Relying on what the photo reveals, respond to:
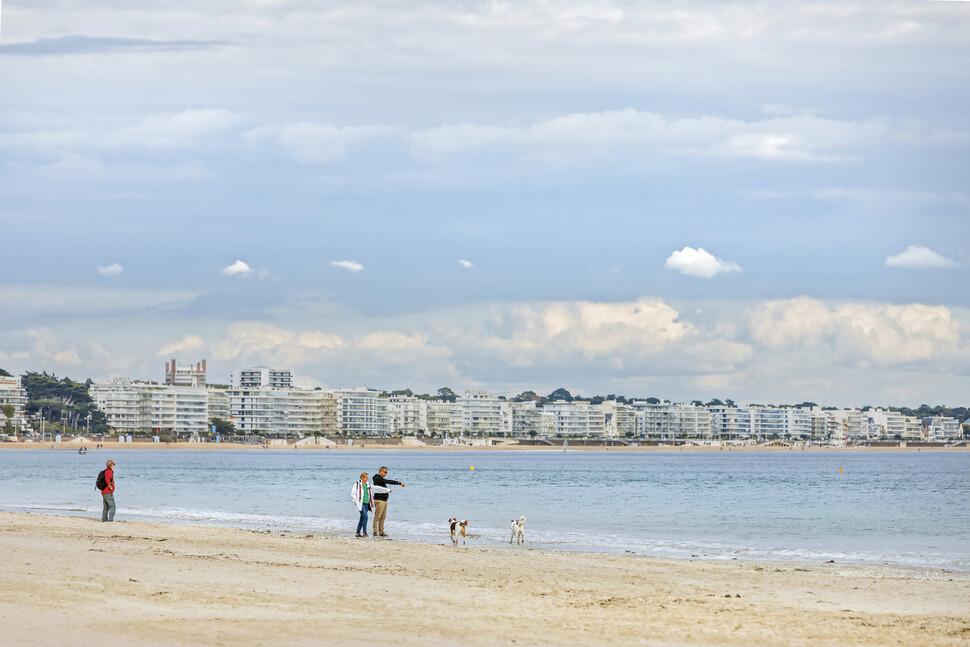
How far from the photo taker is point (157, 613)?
993cm

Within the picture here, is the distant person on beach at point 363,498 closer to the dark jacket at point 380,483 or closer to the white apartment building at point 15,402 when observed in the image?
the dark jacket at point 380,483

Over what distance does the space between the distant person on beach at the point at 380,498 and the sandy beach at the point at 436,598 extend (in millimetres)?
2366

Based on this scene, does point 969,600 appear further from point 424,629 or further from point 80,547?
point 80,547

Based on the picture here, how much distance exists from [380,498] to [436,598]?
9479 mm

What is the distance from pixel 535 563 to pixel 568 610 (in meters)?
5.67

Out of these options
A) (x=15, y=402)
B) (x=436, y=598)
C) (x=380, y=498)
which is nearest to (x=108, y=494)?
(x=380, y=498)

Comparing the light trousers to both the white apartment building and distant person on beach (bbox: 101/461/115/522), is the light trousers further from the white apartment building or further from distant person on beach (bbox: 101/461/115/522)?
the white apartment building

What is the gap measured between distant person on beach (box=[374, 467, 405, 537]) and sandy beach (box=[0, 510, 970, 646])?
7.76 ft

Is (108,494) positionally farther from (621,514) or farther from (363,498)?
(621,514)

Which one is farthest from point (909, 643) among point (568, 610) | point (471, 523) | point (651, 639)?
point (471, 523)

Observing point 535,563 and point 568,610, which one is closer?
point 568,610

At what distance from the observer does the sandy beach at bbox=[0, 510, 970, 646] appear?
9.34m

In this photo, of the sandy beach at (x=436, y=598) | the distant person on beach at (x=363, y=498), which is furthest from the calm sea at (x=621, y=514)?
the sandy beach at (x=436, y=598)

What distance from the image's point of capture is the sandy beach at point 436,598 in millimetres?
9344
